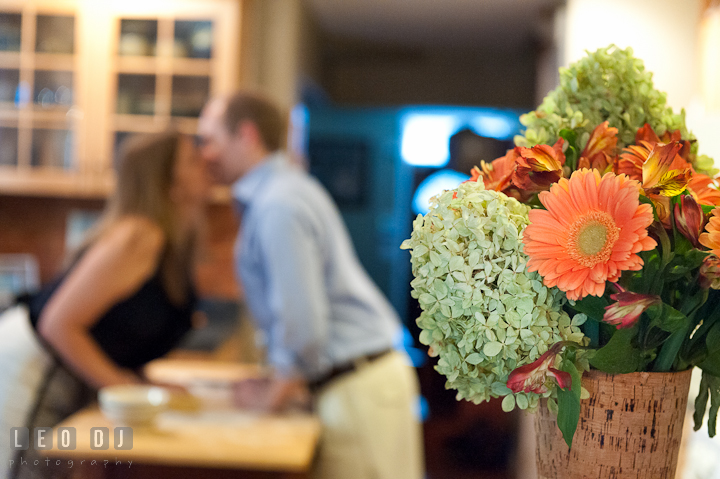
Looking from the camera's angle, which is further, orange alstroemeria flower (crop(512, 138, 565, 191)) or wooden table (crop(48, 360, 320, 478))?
wooden table (crop(48, 360, 320, 478))

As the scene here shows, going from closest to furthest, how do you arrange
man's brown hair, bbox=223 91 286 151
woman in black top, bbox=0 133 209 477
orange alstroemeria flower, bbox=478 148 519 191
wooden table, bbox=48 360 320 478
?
1. orange alstroemeria flower, bbox=478 148 519 191
2. wooden table, bbox=48 360 320 478
3. woman in black top, bbox=0 133 209 477
4. man's brown hair, bbox=223 91 286 151

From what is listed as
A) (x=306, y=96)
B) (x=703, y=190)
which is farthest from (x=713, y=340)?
(x=306, y=96)

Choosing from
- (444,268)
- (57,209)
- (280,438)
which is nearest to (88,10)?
(57,209)

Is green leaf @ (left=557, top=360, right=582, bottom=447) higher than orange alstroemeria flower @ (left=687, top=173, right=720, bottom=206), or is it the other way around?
orange alstroemeria flower @ (left=687, top=173, right=720, bottom=206)

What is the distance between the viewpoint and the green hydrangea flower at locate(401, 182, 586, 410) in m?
0.47

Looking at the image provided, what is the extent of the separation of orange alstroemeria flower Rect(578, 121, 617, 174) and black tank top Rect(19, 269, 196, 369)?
4.25ft

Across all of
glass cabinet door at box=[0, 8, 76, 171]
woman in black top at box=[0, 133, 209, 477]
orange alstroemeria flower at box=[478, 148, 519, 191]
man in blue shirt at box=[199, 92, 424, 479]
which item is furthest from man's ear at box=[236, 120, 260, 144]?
orange alstroemeria flower at box=[478, 148, 519, 191]

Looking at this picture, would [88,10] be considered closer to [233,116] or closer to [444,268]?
[233,116]

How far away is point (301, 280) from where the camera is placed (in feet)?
5.37

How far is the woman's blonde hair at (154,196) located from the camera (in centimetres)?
164

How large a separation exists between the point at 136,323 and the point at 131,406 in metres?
0.28

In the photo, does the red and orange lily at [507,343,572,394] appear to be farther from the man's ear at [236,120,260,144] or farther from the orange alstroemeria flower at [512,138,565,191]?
the man's ear at [236,120,260,144]

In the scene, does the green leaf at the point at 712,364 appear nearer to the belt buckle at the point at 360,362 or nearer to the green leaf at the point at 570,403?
the green leaf at the point at 570,403

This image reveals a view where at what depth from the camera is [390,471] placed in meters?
1.74
